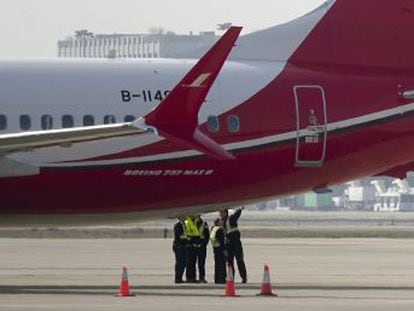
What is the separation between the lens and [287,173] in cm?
3981

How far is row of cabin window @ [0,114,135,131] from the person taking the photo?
37.8 m

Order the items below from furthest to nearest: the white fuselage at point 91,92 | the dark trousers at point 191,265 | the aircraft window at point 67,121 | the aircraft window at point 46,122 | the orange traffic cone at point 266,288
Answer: the dark trousers at point 191,265 < the aircraft window at point 67,121 < the aircraft window at point 46,122 < the white fuselage at point 91,92 < the orange traffic cone at point 266,288

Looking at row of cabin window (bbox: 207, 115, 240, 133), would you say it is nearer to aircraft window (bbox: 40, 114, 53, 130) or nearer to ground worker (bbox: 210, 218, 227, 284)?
ground worker (bbox: 210, 218, 227, 284)

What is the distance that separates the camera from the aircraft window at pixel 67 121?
38.2m

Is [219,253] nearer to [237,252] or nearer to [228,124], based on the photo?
[237,252]

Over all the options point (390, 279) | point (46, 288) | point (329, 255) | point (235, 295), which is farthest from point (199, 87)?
point (329, 255)

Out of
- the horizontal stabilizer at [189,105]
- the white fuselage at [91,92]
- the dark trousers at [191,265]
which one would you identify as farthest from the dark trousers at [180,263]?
the horizontal stabilizer at [189,105]

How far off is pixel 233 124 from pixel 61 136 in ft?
20.6

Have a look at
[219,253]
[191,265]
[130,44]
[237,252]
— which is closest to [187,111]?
[237,252]

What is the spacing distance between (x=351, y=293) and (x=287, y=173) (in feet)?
14.5

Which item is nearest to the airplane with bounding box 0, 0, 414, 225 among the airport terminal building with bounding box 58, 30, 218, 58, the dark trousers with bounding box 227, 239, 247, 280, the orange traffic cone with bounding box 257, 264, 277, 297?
the dark trousers with bounding box 227, 239, 247, 280

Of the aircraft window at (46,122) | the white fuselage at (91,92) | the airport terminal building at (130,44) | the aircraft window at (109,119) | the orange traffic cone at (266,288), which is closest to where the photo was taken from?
the orange traffic cone at (266,288)

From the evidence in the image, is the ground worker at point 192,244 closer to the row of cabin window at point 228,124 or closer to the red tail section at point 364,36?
the row of cabin window at point 228,124

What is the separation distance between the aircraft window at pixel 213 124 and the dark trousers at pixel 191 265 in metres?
2.94
